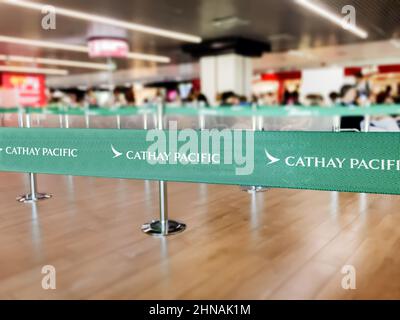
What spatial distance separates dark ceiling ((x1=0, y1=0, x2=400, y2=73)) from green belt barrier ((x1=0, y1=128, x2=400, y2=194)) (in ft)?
15.0

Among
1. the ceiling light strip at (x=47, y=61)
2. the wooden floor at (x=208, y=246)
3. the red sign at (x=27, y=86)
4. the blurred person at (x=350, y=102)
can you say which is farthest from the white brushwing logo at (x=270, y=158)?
the red sign at (x=27, y=86)

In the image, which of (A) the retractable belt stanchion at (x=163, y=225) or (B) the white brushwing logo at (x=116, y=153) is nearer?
(B) the white brushwing logo at (x=116, y=153)

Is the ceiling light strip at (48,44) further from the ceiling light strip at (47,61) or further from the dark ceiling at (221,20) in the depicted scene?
the ceiling light strip at (47,61)

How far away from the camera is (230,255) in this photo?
2.23 m

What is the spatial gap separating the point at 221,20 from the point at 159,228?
6329 mm

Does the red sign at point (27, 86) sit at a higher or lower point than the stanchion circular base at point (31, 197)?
A: higher

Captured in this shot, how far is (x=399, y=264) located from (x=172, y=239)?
1383mm

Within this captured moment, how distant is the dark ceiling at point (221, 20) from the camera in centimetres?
657

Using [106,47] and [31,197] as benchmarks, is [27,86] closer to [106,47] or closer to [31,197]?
[106,47]

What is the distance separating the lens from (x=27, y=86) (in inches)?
744

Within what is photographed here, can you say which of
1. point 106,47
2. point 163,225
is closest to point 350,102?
point 163,225

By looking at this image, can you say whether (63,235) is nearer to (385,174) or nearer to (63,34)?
(385,174)

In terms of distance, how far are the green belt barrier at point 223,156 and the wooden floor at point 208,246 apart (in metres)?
0.45

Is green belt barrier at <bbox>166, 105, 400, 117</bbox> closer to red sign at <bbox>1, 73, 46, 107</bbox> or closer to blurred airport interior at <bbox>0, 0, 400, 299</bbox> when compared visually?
blurred airport interior at <bbox>0, 0, 400, 299</bbox>
